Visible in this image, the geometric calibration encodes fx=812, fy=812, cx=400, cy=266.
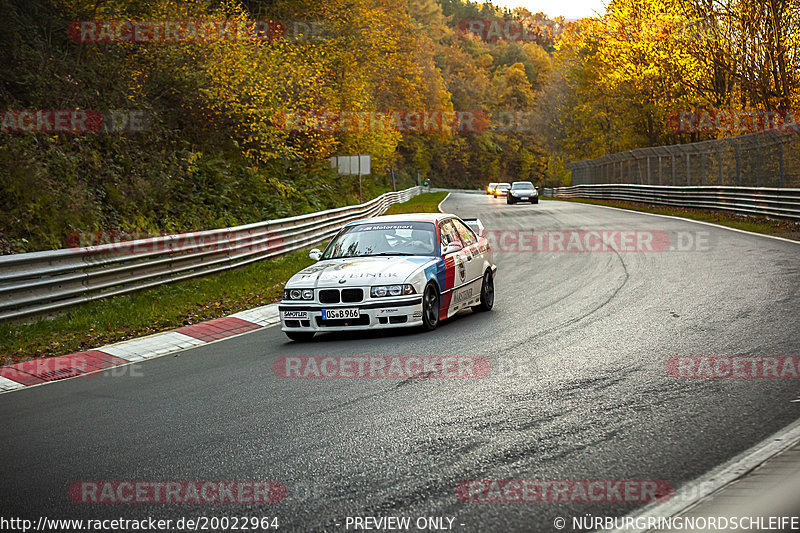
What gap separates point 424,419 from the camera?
19.1 ft

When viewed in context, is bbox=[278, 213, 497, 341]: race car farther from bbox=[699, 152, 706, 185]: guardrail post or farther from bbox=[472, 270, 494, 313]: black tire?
bbox=[699, 152, 706, 185]: guardrail post

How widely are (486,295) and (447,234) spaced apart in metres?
1.08

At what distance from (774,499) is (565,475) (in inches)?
41.4

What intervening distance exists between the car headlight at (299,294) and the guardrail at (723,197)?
16913mm

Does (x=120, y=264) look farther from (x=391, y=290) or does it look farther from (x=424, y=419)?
(x=424, y=419)

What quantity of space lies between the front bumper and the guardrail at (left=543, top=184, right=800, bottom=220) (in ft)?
53.3

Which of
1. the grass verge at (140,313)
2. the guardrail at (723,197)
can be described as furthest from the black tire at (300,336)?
the guardrail at (723,197)

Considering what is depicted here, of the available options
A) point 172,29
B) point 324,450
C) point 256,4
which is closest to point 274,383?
point 324,450

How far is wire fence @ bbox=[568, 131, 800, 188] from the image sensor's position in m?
23.8

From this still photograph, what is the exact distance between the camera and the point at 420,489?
435 cm

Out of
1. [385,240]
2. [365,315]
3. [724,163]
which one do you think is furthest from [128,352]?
[724,163]

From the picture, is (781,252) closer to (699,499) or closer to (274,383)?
(274,383)

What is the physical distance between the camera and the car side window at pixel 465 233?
38.4 feet

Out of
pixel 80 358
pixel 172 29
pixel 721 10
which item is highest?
pixel 721 10
